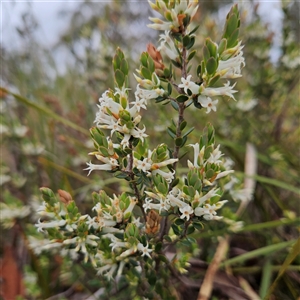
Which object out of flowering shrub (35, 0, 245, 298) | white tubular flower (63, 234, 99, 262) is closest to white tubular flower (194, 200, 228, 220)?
flowering shrub (35, 0, 245, 298)

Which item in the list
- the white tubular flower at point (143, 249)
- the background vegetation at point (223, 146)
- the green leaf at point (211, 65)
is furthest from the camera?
the background vegetation at point (223, 146)

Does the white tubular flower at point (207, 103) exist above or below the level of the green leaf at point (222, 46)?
below

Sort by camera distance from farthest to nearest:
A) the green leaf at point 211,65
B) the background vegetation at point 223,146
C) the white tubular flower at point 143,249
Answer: the background vegetation at point 223,146
the white tubular flower at point 143,249
the green leaf at point 211,65


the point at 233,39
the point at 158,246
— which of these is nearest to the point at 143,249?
the point at 158,246

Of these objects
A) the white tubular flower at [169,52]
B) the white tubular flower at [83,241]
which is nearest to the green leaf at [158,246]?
the white tubular flower at [83,241]

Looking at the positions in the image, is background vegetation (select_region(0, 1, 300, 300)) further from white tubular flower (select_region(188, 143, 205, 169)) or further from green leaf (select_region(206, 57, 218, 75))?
green leaf (select_region(206, 57, 218, 75))

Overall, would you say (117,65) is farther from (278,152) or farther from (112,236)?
(278,152)

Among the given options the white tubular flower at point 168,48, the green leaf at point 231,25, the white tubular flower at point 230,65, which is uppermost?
the white tubular flower at point 168,48

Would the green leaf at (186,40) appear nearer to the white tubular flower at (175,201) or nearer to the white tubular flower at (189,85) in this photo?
the white tubular flower at (189,85)
